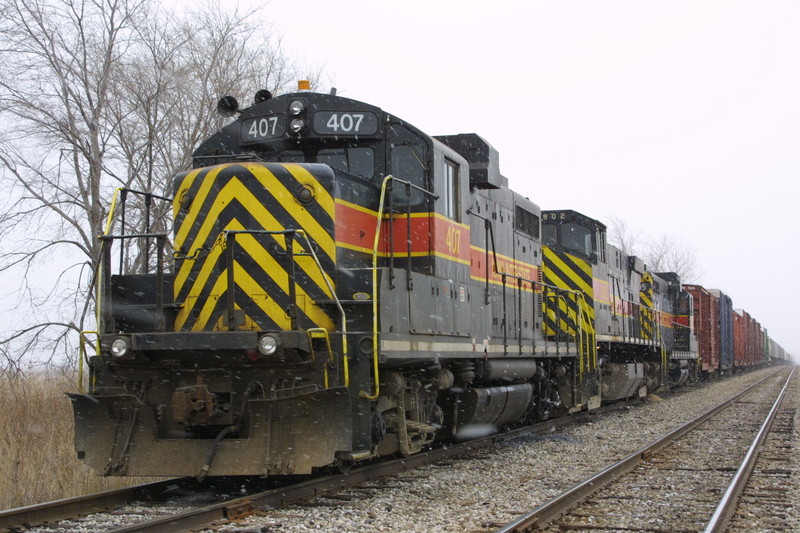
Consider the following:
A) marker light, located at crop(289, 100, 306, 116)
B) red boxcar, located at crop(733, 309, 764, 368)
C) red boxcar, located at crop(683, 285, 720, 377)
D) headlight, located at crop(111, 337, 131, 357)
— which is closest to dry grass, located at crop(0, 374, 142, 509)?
headlight, located at crop(111, 337, 131, 357)

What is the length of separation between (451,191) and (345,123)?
1.41m

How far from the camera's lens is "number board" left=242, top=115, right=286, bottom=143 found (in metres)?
7.66

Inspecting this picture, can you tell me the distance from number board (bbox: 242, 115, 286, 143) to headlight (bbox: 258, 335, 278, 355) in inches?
89.1

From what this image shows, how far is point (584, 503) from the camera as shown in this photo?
646cm

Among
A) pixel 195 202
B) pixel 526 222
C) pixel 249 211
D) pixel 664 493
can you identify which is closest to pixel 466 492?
pixel 664 493

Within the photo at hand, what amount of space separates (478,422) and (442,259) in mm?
2252

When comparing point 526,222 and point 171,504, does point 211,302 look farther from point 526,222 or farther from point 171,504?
point 526,222

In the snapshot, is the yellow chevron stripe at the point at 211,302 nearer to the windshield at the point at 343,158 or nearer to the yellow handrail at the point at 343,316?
the yellow handrail at the point at 343,316

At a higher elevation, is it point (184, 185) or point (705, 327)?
point (184, 185)

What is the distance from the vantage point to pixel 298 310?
21.1 ft

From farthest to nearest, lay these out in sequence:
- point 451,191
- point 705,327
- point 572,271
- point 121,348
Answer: point 705,327
point 572,271
point 451,191
point 121,348

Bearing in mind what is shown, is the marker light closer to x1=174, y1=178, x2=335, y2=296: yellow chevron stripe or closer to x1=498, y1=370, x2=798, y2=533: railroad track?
x1=174, y1=178, x2=335, y2=296: yellow chevron stripe

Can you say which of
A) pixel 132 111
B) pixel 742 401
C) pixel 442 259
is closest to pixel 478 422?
pixel 442 259

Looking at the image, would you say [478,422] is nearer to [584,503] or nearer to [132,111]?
[584,503]
